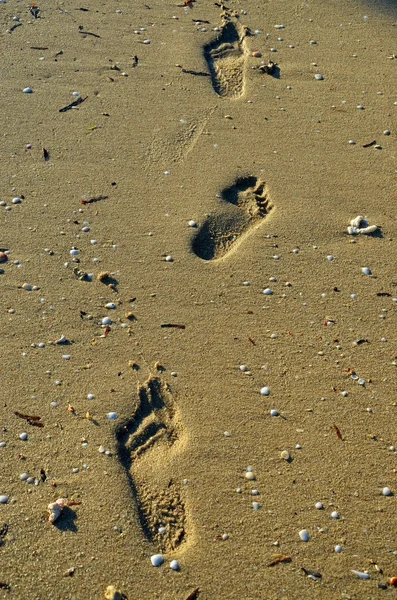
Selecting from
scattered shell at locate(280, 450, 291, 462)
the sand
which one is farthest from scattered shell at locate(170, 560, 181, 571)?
scattered shell at locate(280, 450, 291, 462)

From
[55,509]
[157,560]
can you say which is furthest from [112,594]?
[55,509]

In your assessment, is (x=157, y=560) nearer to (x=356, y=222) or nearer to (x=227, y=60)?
(x=356, y=222)

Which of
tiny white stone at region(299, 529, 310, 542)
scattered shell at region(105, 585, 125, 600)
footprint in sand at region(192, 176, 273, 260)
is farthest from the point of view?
footprint in sand at region(192, 176, 273, 260)

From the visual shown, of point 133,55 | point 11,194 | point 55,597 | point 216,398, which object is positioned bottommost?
point 55,597

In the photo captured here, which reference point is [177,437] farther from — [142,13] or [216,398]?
[142,13]

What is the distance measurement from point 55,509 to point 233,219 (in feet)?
4.75

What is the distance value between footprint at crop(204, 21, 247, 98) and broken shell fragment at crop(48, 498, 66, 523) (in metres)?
2.26

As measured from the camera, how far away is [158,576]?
2.08m

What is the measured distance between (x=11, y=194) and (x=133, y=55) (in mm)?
1191

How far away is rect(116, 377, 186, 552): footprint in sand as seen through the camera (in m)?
2.19

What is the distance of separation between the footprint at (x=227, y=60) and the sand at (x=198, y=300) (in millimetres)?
17

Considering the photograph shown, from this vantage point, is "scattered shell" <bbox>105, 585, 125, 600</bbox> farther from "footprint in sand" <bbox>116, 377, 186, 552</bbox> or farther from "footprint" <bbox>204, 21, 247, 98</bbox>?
"footprint" <bbox>204, 21, 247, 98</bbox>

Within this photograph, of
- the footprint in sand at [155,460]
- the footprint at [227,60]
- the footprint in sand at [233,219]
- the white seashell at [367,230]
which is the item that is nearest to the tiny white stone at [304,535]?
the footprint in sand at [155,460]

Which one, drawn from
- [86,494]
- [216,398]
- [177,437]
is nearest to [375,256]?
[216,398]
